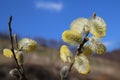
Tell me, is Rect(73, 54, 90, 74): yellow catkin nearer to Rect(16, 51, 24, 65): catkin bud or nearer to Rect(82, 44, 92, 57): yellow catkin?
Rect(82, 44, 92, 57): yellow catkin

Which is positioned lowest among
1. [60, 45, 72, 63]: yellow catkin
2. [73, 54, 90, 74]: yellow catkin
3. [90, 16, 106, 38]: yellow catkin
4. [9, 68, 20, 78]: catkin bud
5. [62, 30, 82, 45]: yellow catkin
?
[9, 68, 20, 78]: catkin bud

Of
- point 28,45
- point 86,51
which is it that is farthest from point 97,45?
point 28,45

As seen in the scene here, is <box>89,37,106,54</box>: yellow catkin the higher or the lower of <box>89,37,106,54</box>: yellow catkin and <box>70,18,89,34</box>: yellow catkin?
the lower

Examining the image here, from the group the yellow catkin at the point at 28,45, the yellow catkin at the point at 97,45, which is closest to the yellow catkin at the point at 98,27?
the yellow catkin at the point at 97,45

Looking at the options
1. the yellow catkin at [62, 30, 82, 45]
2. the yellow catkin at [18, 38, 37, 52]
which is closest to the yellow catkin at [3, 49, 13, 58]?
the yellow catkin at [18, 38, 37, 52]

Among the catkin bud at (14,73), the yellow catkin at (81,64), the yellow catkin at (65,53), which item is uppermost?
the yellow catkin at (65,53)

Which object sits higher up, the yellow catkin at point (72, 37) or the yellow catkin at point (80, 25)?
the yellow catkin at point (80, 25)

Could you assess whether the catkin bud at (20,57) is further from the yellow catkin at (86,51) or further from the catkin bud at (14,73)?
the yellow catkin at (86,51)

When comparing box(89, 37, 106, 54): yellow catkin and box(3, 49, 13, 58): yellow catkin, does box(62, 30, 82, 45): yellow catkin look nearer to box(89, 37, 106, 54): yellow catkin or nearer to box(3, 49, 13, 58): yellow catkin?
box(89, 37, 106, 54): yellow catkin
